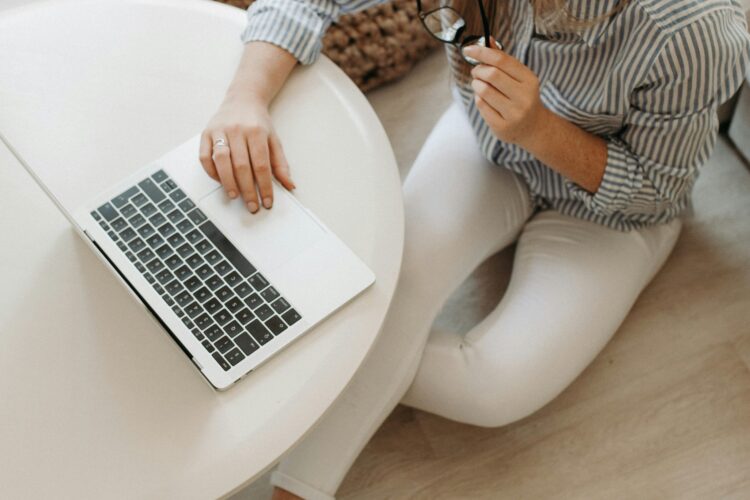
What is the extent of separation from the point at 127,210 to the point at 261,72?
0.69 feet

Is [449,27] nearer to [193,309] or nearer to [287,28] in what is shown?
[287,28]

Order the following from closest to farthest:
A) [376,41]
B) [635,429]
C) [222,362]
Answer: [222,362], [635,429], [376,41]

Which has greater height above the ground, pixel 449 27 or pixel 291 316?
pixel 449 27

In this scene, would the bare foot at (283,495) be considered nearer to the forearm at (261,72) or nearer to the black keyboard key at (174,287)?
the black keyboard key at (174,287)

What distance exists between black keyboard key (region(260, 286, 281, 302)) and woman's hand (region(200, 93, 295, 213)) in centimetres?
9

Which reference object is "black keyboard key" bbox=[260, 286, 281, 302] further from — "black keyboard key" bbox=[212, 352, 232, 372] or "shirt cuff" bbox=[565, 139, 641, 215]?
"shirt cuff" bbox=[565, 139, 641, 215]

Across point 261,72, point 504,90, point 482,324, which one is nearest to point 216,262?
point 261,72

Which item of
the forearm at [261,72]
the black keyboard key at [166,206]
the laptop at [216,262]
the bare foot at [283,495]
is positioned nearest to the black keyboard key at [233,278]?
the laptop at [216,262]

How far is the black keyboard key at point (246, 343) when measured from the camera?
760 mm

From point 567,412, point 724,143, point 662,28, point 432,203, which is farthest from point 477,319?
point 662,28

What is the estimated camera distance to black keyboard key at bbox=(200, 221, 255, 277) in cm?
80

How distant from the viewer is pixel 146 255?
812mm

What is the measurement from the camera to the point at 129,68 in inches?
36.6

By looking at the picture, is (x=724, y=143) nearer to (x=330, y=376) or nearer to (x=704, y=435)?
(x=704, y=435)
